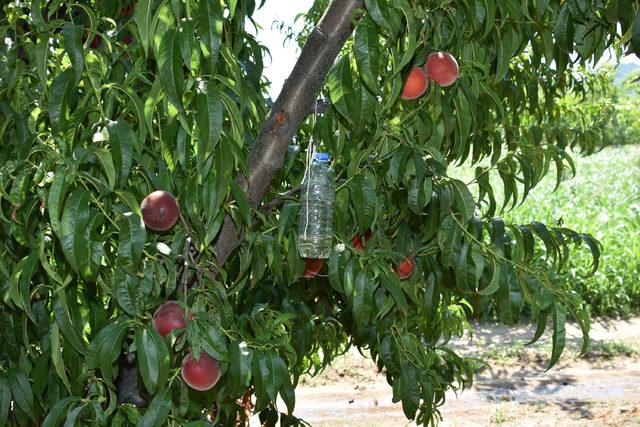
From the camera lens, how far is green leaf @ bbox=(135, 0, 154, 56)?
Answer: 1.23 m

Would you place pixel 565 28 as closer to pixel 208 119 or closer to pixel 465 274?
pixel 465 274

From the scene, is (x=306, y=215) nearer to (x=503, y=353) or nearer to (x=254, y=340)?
(x=254, y=340)

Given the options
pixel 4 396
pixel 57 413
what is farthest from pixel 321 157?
pixel 4 396

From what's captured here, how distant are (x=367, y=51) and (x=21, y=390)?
97cm

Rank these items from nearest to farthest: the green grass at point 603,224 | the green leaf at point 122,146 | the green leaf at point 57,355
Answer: the green leaf at point 122,146, the green leaf at point 57,355, the green grass at point 603,224

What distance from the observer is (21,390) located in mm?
1688

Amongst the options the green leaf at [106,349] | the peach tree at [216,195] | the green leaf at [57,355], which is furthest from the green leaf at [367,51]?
the green leaf at [57,355]

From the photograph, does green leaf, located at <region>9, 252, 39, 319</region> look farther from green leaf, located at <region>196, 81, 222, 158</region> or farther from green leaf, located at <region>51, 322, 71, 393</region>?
green leaf, located at <region>196, 81, 222, 158</region>

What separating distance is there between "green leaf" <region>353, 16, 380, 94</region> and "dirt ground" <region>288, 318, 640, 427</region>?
3.18m

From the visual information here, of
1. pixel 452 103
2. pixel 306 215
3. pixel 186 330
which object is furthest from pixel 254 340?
pixel 452 103

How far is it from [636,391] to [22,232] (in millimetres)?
4257

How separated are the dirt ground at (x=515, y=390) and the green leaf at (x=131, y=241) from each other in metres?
3.18

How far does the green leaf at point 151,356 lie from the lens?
1.31 m

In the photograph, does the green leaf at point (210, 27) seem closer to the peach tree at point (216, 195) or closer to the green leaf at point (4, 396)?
the peach tree at point (216, 195)
